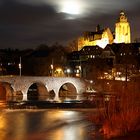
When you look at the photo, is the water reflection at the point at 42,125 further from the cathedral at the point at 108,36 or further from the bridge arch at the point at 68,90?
the cathedral at the point at 108,36

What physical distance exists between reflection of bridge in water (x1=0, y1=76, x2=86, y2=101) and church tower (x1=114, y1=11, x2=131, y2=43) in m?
49.7

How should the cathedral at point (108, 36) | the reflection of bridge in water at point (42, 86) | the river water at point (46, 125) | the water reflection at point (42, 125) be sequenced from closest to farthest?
the river water at point (46, 125), the water reflection at point (42, 125), the reflection of bridge in water at point (42, 86), the cathedral at point (108, 36)

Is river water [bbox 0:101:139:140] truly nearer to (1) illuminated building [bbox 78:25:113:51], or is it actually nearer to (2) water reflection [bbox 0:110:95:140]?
(2) water reflection [bbox 0:110:95:140]

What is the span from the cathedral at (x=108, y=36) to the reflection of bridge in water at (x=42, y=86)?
50219mm

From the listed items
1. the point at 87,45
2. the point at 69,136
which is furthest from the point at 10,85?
the point at 87,45

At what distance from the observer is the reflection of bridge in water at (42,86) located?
76688 mm

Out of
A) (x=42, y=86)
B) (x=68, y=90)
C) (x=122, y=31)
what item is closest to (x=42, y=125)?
(x=42, y=86)

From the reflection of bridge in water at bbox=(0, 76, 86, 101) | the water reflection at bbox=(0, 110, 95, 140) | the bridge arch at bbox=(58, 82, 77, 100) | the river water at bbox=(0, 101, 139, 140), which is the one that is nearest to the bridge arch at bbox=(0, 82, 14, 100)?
the reflection of bridge in water at bbox=(0, 76, 86, 101)

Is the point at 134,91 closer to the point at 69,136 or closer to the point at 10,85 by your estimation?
the point at 69,136

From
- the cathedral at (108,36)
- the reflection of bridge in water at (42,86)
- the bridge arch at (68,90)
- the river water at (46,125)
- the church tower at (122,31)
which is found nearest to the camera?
the river water at (46,125)

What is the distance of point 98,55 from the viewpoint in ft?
411

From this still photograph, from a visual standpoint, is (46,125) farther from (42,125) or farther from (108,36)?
(108,36)

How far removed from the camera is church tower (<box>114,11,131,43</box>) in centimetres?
14006

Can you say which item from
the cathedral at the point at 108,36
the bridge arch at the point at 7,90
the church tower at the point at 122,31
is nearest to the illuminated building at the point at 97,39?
the cathedral at the point at 108,36
